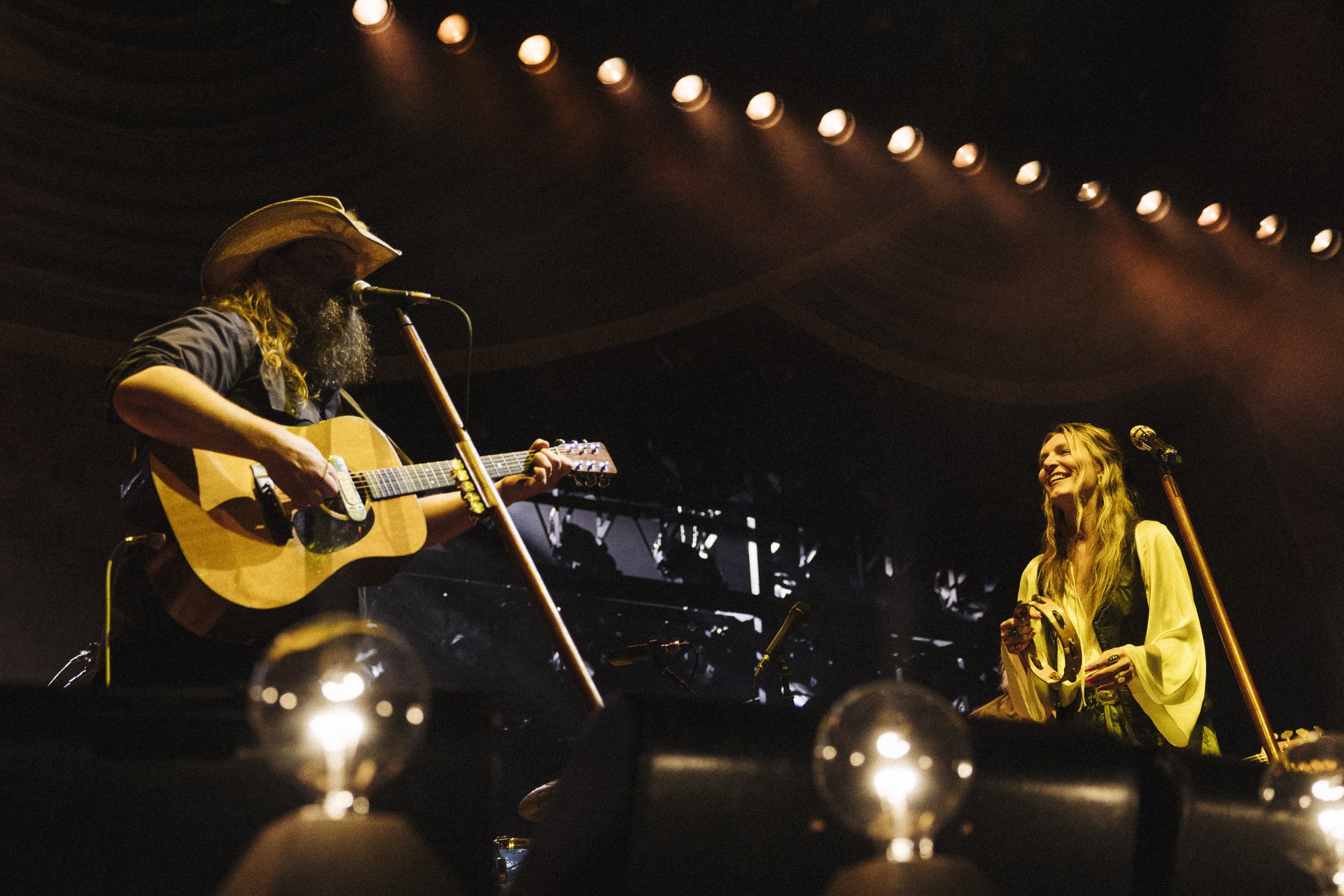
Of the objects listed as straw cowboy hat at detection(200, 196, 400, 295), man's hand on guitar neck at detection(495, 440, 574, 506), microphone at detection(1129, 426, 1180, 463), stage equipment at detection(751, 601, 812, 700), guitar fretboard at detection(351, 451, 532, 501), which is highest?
straw cowboy hat at detection(200, 196, 400, 295)

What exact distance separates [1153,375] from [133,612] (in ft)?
17.8

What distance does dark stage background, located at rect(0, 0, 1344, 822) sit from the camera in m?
4.12

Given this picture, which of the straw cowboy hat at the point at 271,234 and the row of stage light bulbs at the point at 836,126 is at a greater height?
the row of stage light bulbs at the point at 836,126

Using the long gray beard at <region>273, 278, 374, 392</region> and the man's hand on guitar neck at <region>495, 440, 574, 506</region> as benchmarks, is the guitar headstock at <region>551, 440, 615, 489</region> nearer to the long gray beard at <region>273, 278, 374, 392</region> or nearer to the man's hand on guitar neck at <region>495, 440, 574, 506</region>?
the man's hand on guitar neck at <region>495, 440, 574, 506</region>

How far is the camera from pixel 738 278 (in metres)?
5.27

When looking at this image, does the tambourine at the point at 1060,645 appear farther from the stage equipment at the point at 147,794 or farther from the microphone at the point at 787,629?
the stage equipment at the point at 147,794

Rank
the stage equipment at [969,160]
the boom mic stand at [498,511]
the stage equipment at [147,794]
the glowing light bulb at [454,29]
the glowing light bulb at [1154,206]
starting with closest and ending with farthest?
the stage equipment at [147,794] → the boom mic stand at [498,511] → the glowing light bulb at [454,29] → the stage equipment at [969,160] → the glowing light bulb at [1154,206]

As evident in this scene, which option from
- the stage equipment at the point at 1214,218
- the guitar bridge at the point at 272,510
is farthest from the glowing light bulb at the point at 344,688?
the stage equipment at the point at 1214,218

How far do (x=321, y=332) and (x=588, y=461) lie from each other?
3.26 feet

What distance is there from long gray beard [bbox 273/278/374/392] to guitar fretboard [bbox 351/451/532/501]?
0.27 m

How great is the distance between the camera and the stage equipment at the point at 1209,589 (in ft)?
10.1

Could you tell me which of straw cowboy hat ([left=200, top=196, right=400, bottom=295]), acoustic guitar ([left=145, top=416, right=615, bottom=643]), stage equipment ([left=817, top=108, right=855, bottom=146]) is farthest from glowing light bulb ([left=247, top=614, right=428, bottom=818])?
stage equipment ([left=817, top=108, right=855, bottom=146])

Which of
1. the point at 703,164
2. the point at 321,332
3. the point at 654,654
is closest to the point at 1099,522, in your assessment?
the point at 654,654

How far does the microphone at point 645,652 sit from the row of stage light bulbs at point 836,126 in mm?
2336
